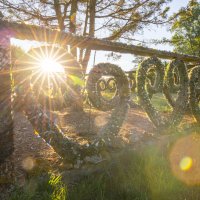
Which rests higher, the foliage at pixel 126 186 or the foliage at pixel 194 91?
the foliage at pixel 194 91

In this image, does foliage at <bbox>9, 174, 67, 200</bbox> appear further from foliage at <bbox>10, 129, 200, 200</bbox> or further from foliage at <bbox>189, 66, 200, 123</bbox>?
foliage at <bbox>189, 66, 200, 123</bbox>

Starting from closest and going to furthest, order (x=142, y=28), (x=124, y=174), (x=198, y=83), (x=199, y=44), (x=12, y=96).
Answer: (x=12, y=96) < (x=124, y=174) < (x=198, y=83) < (x=142, y=28) < (x=199, y=44)

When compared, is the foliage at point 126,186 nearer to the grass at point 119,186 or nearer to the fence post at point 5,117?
the grass at point 119,186

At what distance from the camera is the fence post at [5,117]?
2.64m

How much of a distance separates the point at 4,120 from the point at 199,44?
3495cm

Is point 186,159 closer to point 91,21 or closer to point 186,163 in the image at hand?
point 186,163

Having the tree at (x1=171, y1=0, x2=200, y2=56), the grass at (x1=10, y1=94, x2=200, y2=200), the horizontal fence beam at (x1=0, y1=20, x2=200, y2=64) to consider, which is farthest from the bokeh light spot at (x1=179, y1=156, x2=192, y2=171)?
the tree at (x1=171, y1=0, x2=200, y2=56)

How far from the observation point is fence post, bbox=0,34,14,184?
2643mm

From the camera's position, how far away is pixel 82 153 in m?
3.14

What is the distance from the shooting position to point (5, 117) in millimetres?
2686

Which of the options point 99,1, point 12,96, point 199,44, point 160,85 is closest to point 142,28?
point 99,1

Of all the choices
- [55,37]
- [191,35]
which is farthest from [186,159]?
[191,35]

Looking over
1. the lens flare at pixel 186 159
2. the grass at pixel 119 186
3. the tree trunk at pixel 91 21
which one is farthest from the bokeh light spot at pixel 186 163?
the tree trunk at pixel 91 21

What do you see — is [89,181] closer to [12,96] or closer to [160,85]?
[12,96]
